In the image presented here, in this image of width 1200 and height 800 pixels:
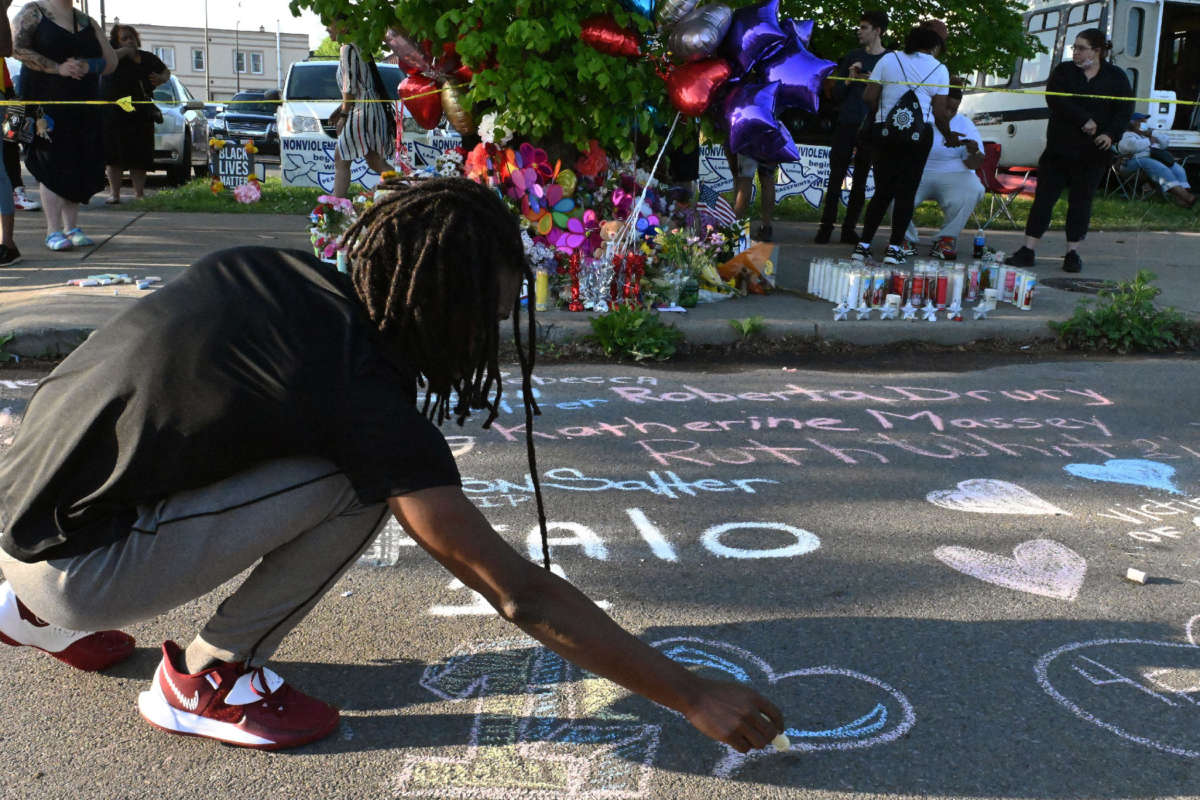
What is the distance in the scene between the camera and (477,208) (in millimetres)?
1905

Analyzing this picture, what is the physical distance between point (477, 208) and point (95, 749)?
1.28 meters

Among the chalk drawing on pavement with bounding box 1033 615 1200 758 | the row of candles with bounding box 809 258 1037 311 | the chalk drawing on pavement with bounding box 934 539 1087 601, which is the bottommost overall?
the chalk drawing on pavement with bounding box 1033 615 1200 758

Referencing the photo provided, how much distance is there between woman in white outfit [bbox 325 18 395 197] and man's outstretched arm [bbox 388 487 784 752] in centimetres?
658

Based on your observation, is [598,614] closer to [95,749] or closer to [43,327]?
[95,749]

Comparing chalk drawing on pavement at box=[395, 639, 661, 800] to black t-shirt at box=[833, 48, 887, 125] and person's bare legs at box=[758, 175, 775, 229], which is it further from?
person's bare legs at box=[758, 175, 775, 229]

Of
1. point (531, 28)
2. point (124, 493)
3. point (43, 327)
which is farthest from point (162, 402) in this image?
point (531, 28)

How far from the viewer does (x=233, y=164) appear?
43.3ft

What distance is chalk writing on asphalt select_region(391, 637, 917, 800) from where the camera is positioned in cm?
204

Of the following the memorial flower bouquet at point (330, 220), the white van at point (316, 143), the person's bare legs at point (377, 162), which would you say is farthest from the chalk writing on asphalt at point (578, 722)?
the white van at point (316, 143)

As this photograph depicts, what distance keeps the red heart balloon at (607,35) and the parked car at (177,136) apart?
8243 mm

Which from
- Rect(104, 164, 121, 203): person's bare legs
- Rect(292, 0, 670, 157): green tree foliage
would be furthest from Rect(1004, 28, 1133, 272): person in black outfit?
Rect(104, 164, 121, 203): person's bare legs

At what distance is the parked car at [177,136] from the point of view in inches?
521

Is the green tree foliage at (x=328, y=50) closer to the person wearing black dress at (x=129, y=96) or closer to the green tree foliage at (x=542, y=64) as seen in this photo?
the person wearing black dress at (x=129, y=96)

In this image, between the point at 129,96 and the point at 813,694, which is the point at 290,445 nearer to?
the point at 813,694
